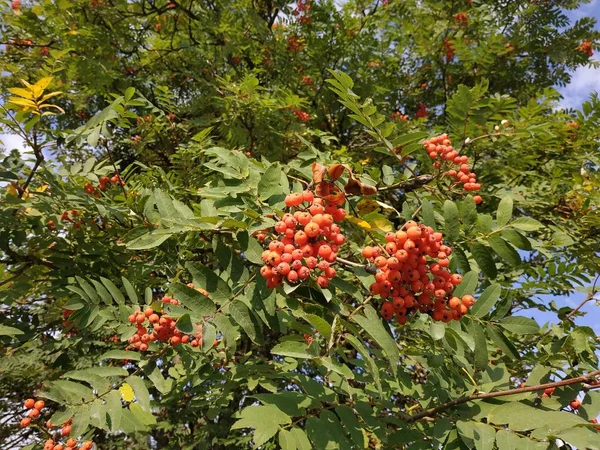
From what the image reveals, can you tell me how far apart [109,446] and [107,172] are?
3098 millimetres

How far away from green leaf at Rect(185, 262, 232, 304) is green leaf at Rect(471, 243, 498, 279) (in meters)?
1.11

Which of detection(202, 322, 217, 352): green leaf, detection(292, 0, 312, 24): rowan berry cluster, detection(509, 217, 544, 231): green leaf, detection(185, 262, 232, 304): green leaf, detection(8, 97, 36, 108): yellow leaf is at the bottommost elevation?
detection(202, 322, 217, 352): green leaf

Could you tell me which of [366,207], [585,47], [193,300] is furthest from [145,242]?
[585,47]

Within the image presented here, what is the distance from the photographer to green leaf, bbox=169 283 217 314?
1497 mm

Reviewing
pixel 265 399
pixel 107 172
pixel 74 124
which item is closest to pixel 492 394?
pixel 265 399

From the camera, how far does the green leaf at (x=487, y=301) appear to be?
1.70 metres

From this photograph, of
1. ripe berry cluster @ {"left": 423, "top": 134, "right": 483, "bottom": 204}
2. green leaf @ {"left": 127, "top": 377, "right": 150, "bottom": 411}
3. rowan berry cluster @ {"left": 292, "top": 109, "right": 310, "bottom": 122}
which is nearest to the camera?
green leaf @ {"left": 127, "top": 377, "right": 150, "bottom": 411}

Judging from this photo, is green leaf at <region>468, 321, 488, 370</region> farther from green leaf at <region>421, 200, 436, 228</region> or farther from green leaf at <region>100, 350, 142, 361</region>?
green leaf at <region>100, 350, 142, 361</region>

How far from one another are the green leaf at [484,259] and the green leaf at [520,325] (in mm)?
202

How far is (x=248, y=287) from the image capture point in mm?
1576

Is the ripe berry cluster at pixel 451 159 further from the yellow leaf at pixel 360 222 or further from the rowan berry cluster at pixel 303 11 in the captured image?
the rowan berry cluster at pixel 303 11

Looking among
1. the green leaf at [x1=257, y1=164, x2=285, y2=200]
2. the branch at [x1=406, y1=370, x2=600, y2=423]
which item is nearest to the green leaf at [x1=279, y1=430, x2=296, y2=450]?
the branch at [x1=406, y1=370, x2=600, y2=423]

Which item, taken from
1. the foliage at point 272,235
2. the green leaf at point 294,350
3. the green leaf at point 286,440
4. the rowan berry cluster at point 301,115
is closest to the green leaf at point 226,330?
the foliage at point 272,235

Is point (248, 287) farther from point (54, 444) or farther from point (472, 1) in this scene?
point (472, 1)
